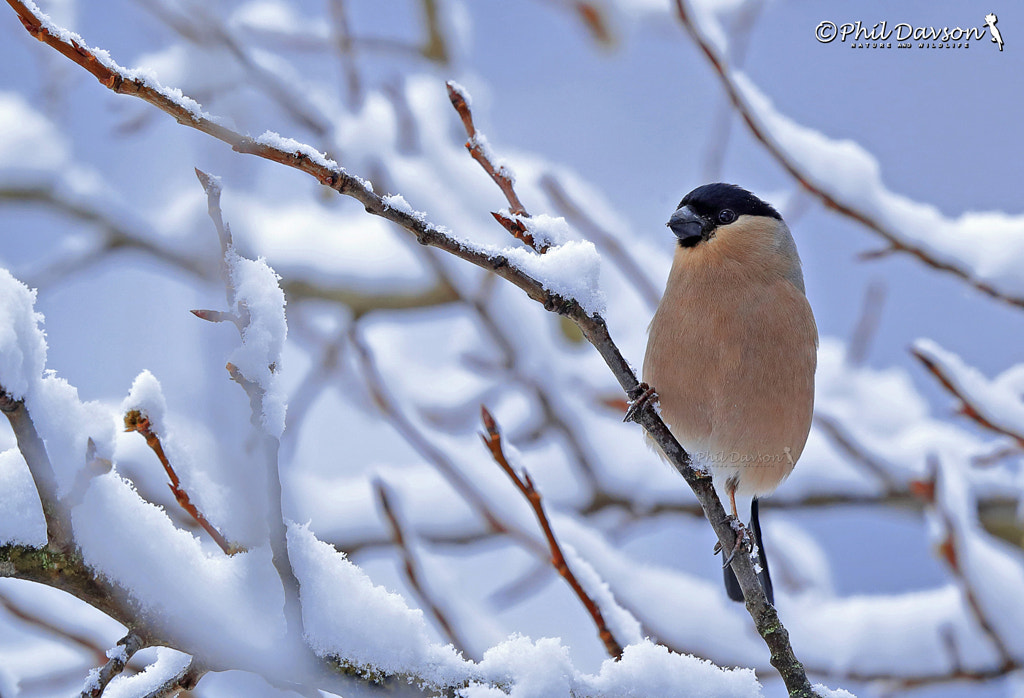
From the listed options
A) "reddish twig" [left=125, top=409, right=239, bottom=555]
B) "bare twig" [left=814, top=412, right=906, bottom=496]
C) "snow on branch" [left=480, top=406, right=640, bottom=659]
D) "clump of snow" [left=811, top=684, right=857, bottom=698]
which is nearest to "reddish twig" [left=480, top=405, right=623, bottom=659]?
"snow on branch" [left=480, top=406, right=640, bottom=659]

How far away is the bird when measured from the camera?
2.43 meters

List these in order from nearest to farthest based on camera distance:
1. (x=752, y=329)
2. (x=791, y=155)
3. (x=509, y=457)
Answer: (x=509, y=457) → (x=752, y=329) → (x=791, y=155)

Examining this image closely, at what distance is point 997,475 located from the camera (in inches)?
149

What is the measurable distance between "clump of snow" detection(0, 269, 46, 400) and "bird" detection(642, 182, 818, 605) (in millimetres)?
1669

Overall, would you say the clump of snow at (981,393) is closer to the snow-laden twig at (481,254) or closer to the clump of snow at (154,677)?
the snow-laden twig at (481,254)

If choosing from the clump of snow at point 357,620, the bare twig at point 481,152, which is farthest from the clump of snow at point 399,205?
the clump of snow at point 357,620

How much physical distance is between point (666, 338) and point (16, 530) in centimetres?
182

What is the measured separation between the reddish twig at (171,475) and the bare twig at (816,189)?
2.00m

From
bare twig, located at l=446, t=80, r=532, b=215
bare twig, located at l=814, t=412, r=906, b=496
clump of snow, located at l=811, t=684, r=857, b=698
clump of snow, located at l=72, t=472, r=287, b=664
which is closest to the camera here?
clump of snow, located at l=72, t=472, r=287, b=664

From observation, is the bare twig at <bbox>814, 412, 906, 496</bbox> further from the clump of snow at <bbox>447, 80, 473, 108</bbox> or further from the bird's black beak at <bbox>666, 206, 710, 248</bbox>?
the clump of snow at <bbox>447, 80, 473, 108</bbox>

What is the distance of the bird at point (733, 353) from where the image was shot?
7.98 ft

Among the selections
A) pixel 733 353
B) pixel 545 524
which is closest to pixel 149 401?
pixel 545 524

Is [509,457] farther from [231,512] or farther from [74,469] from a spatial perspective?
[74,469]

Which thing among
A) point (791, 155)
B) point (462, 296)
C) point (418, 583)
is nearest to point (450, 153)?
point (462, 296)
